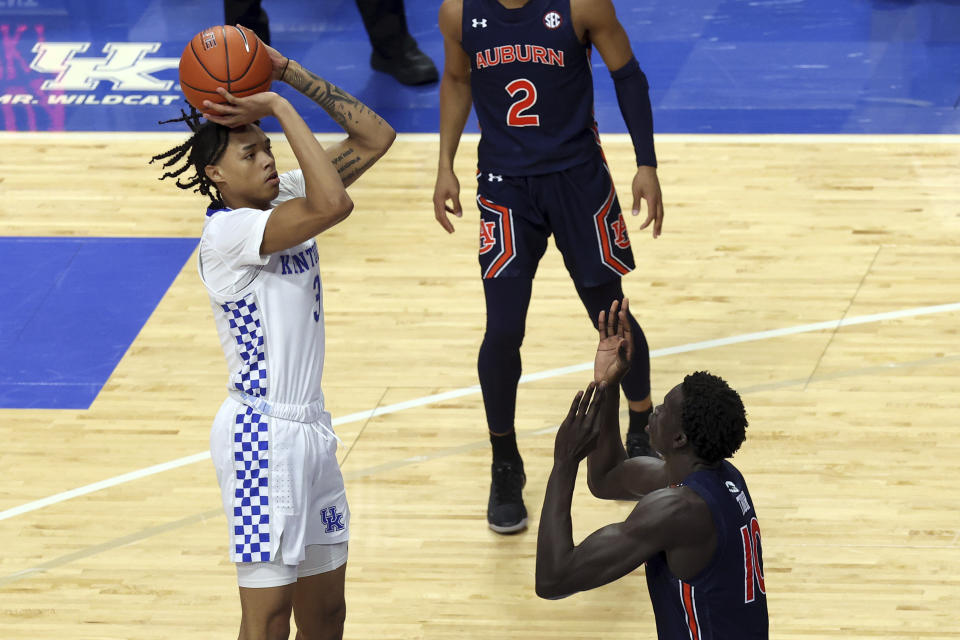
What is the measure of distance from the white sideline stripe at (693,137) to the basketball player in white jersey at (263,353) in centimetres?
465

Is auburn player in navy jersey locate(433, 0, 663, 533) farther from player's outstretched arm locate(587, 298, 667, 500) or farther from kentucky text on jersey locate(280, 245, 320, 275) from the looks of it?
kentucky text on jersey locate(280, 245, 320, 275)

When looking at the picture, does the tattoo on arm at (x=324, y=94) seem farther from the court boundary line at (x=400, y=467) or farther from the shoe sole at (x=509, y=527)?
the court boundary line at (x=400, y=467)

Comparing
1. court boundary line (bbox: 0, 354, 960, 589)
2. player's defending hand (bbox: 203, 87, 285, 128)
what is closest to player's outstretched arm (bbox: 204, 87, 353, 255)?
player's defending hand (bbox: 203, 87, 285, 128)

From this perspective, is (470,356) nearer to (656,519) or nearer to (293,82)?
(293,82)

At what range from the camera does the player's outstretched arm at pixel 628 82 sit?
4602mm

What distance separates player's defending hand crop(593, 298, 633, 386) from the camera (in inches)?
132

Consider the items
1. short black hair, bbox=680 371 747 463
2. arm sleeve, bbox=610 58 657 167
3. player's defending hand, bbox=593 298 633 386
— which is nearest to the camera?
short black hair, bbox=680 371 747 463

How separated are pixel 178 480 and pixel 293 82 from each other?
2.06 metres

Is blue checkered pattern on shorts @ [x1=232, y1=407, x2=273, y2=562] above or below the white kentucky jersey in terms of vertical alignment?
below

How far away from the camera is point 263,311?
3541 millimetres

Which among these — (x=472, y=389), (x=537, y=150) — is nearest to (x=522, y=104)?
(x=537, y=150)

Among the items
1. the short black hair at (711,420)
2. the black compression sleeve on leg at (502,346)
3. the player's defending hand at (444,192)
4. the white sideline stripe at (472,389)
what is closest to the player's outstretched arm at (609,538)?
the short black hair at (711,420)

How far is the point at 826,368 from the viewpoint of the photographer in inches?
229

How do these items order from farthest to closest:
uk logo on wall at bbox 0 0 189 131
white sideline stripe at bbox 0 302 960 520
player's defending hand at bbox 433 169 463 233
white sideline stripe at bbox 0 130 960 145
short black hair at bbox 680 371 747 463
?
uk logo on wall at bbox 0 0 189 131
white sideline stripe at bbox 0 130 960 145
white sideline stripe at bbox 0 302 960 520
player's defending hand at bbox 433 169 463 233
short black hair at bbox 680 371 747 463
